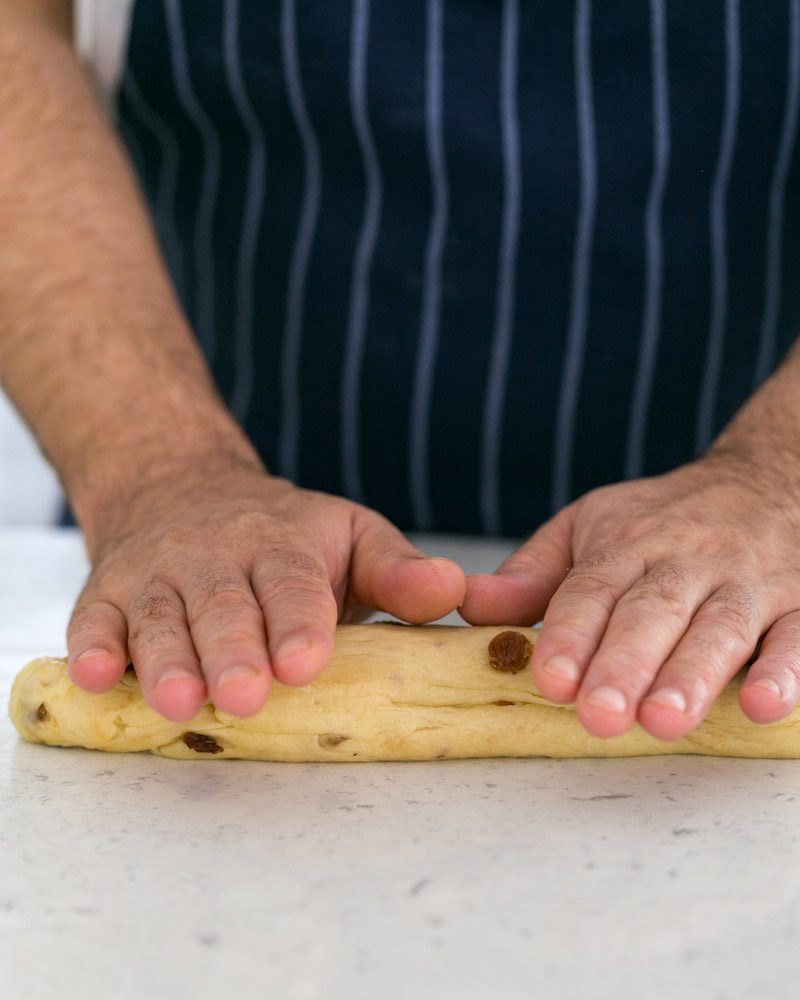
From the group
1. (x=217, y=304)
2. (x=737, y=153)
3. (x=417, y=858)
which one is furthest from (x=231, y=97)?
(x=417, y=858)

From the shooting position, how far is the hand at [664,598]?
95 centimetres

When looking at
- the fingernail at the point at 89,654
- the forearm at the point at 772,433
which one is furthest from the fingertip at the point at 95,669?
the forearm at the point at 772,433

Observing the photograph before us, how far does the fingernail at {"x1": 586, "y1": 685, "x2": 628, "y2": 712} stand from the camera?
0.92 meters

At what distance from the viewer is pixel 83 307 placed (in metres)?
1.54

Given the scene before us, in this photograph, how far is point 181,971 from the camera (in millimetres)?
707

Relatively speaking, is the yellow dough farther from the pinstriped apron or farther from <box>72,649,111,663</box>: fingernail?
the pinstriped apron

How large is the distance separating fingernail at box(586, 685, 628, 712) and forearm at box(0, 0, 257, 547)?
2.03ft

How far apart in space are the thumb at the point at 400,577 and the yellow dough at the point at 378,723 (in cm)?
7

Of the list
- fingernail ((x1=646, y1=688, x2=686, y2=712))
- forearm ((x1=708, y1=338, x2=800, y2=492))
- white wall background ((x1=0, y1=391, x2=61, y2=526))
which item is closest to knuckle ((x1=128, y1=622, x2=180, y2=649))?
fingernail ((x1=646, y1=688, x2=686, y2=712))

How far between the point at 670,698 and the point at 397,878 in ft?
0.91

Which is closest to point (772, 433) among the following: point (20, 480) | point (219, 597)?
point (219, 597)

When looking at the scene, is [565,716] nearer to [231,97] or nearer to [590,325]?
[590,325]

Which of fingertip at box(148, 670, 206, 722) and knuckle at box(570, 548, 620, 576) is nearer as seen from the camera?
fingertip at box(148, 670, 206, 722)

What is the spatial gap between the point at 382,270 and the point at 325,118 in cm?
25
